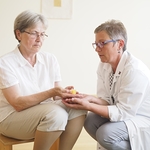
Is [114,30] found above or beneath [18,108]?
above

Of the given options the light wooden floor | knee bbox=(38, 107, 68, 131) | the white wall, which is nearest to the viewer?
knee bbox=(38, 107, 68, 131)

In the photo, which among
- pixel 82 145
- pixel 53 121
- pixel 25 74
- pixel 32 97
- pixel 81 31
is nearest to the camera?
pixel 53 121

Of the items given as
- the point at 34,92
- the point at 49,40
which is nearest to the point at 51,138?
the point at 34,92

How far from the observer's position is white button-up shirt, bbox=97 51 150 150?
1636 mm

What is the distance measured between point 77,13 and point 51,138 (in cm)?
219

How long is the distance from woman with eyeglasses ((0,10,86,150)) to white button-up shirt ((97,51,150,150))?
0.85 feet

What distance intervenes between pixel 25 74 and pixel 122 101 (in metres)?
0.64

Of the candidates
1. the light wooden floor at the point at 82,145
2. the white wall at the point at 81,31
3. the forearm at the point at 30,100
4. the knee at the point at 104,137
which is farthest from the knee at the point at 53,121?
the white wall at the point at 81,31

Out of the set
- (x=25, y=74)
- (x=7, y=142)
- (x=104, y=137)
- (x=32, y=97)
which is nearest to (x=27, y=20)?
(x=25, y=74)

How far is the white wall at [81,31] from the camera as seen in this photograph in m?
3.29

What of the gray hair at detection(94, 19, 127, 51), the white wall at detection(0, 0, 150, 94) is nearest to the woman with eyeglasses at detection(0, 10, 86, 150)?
the gray hair at detection(94, 19, 127, 51)

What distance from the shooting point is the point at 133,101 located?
1.65 m

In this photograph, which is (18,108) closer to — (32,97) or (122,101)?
(32,97)

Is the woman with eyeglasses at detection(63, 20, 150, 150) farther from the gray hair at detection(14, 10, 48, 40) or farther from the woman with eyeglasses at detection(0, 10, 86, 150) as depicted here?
the gray hair at detection(14, 10, 48, 40)
